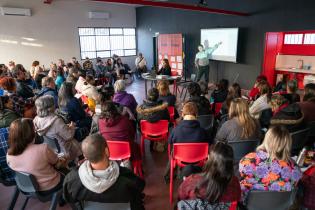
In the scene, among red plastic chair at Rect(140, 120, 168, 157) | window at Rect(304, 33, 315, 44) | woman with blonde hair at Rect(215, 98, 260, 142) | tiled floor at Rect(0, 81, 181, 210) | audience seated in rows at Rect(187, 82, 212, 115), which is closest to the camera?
woman with blonde hair at Rect(215, 98, 260, 142)

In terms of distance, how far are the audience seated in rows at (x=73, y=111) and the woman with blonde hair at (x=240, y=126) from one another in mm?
2242

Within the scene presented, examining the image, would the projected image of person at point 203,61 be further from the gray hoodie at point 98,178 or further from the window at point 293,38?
the gray hoodie at point 98,178

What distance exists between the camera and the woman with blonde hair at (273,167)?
183cm

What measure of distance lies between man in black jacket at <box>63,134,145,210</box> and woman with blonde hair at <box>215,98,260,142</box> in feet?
4.62

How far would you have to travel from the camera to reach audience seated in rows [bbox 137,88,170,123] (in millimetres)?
3576

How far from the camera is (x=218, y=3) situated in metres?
8.70

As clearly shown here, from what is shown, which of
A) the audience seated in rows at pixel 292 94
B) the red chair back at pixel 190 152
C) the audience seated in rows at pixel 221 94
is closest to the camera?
the red chair back at pixel 190 152

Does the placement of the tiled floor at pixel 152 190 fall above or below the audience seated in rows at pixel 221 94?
below

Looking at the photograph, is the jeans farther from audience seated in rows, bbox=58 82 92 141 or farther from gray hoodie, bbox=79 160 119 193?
gray hoodie, bbox=79 160 119 193

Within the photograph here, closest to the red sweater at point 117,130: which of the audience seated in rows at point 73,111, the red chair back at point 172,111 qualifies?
the audience seated in rows at point 73,111

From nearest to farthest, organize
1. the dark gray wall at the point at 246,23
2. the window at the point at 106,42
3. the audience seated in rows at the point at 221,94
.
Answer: the audience seated in rows at the point at 221,94 → the dark gray wall at the point at 246,23 → the window at the point at 106,42

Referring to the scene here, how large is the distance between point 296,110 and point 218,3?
686 centimetres

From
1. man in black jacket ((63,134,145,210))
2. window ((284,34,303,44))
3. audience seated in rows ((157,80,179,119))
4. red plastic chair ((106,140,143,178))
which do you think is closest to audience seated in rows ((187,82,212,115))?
audience seated in rows ((157,80,179,119))

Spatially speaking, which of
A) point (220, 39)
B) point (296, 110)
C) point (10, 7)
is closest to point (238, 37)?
point (220, 39)
